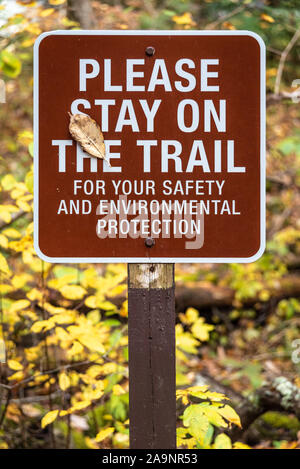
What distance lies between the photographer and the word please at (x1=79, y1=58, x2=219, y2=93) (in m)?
1.56

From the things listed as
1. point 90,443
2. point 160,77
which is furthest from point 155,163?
point 90,443

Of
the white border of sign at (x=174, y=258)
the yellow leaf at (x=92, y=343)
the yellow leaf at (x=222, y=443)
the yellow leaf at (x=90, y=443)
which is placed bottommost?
the yellow leaf at (x=90, y=443)

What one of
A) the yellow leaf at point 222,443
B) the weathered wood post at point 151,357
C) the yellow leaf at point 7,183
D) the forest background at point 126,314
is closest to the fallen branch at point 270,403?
the forest background at point 126,314

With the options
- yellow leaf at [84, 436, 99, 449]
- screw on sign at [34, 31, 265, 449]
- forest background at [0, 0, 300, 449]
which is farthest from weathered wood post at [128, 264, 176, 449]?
yellow leaf at [84, 436, 99, 449]

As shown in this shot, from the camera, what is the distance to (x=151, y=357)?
157 centimetres

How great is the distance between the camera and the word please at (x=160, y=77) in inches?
61.2

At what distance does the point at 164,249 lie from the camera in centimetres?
155

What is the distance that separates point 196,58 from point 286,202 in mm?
4923

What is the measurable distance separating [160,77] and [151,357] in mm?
983

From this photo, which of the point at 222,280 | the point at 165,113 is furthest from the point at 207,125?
the point at 222,280

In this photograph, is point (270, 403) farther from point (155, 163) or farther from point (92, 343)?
point (155, 163)

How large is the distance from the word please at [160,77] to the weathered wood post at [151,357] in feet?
2.06

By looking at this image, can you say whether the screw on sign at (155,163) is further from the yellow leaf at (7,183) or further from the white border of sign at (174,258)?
the yellow leaf at (7,183)

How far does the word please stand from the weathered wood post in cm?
63
